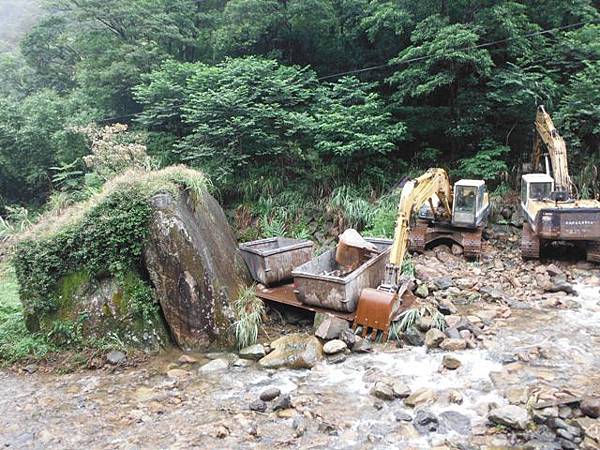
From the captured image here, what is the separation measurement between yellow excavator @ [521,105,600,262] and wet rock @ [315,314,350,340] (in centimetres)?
429

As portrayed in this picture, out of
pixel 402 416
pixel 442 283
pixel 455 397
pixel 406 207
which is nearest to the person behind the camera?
pixel 402 416

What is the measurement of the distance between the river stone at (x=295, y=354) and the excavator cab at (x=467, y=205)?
4446 mm

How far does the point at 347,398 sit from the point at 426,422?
91 centimetres

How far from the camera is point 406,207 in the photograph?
6.92 meters

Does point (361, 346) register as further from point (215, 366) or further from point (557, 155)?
point (557, 155)

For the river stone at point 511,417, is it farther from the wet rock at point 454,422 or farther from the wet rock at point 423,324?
the wet rock at point 423,324

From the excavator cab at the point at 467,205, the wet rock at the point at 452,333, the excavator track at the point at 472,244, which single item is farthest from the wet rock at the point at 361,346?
the excavator cab at the point at 467,205

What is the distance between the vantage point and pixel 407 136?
11641 mm

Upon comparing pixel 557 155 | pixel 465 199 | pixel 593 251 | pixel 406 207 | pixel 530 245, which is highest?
pixel 557 155

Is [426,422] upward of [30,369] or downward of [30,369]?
downward

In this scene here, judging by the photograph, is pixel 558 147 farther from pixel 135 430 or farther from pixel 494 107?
pixel 135 430

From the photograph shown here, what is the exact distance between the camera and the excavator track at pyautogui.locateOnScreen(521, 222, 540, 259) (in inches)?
338

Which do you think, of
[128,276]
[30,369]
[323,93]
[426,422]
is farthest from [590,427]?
[323,93]

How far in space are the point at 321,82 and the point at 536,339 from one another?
33.1 feet
